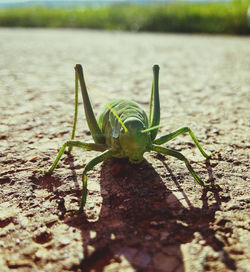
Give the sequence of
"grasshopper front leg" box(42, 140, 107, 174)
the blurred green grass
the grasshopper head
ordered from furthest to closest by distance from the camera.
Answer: the blurred green grass
"grasshopper front leg" box(42, 140, 107, 174)
the grasshopper head

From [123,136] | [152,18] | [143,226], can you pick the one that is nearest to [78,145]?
[123,136]

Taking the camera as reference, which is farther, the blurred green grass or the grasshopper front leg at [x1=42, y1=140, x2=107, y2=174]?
the blurred green grass

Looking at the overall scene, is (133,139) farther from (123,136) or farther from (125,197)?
(125,197)

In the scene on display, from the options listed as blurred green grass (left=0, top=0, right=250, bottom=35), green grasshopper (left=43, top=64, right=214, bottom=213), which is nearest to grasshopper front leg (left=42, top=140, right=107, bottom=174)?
green grasshopper (left=43, top=64, right=214, bottom=213)

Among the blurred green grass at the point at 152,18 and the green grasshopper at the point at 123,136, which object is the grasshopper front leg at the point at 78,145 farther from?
the blurred green grass at the point at 152,18

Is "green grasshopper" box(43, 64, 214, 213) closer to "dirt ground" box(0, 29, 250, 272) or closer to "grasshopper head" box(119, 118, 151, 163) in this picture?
"grasshopper head" box(119, 118, 151, 163)

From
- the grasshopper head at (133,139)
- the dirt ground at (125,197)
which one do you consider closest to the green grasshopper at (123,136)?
the grasshopper head at (133,139)

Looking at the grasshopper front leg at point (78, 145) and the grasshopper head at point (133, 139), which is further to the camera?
the grasshopper front leg at point (78, 145)
